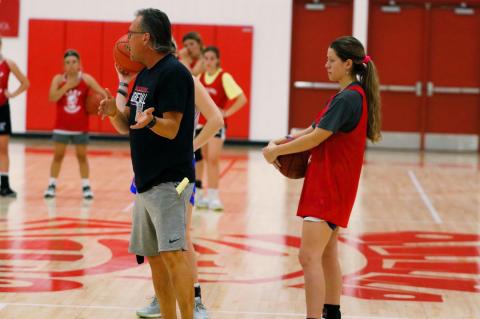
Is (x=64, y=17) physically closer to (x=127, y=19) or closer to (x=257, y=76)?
(x=127, y=19)

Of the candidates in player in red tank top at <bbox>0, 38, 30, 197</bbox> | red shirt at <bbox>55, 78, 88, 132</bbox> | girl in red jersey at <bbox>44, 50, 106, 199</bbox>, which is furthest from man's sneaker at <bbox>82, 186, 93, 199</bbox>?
player in red tank top at <bbox>0, 38, 30, 197</bbox>

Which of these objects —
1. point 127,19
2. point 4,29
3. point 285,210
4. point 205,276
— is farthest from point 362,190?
point 4,29

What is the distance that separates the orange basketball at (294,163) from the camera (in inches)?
203

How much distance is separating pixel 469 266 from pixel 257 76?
455 inches

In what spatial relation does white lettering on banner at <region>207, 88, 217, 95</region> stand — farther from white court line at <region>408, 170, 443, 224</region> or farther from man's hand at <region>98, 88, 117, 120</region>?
man's hand at <region>98, 88, 117, 120</region>

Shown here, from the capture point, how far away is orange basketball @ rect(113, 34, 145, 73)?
4.86 metres

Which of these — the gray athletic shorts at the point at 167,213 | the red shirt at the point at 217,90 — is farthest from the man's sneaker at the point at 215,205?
the gray athletic shorts at the point at 167,213

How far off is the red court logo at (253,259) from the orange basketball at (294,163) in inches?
62.7

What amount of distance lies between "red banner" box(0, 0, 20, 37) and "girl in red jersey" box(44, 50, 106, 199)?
8.44m

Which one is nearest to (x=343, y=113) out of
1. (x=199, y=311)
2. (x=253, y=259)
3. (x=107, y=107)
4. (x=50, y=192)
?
(x=107, y=107)

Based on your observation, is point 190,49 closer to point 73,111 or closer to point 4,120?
point 73,111

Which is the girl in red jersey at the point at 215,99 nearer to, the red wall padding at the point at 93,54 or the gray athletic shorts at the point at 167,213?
the gray athletic shorts at the point at 167,213

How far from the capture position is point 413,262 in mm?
7793

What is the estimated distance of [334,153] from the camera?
197 inches
